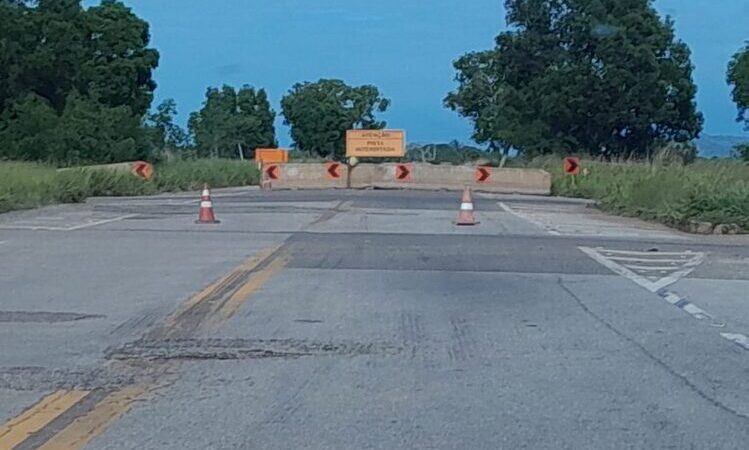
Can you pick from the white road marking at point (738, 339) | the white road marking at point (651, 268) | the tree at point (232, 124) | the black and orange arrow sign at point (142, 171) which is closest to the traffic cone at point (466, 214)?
the white road marking at point (651, 268)

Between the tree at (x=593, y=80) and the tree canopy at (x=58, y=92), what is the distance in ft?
68.5

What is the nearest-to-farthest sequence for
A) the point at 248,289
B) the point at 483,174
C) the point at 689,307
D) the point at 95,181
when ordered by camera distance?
the point at 689,307
the point at 248,289
the point at 95,181
the point at 483,174

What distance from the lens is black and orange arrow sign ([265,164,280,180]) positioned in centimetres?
4519

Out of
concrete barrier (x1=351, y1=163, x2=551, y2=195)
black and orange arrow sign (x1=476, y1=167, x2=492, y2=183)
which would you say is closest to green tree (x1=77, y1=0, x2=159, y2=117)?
concrete barrier (x1=351, y1=163, x2=551, y2=195)

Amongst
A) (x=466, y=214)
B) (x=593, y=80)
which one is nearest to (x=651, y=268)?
(x=466, y=214)

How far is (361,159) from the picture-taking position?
52844mm

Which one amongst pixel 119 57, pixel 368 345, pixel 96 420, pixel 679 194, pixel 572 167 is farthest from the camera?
pixel 119 57

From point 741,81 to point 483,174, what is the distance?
3501cm

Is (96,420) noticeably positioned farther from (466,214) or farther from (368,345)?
(466,214)

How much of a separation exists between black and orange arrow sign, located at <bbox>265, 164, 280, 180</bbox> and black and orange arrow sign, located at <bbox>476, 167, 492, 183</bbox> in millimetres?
7149

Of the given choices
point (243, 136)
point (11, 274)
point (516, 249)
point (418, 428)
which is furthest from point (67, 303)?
point (243, 136)

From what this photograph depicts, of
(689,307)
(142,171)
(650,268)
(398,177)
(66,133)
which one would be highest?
(66,133)

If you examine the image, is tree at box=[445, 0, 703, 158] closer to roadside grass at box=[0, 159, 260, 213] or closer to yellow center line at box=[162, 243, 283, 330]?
roadside grass at box=[0, 159, 260, 213]

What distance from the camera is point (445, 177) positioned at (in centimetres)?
4550
